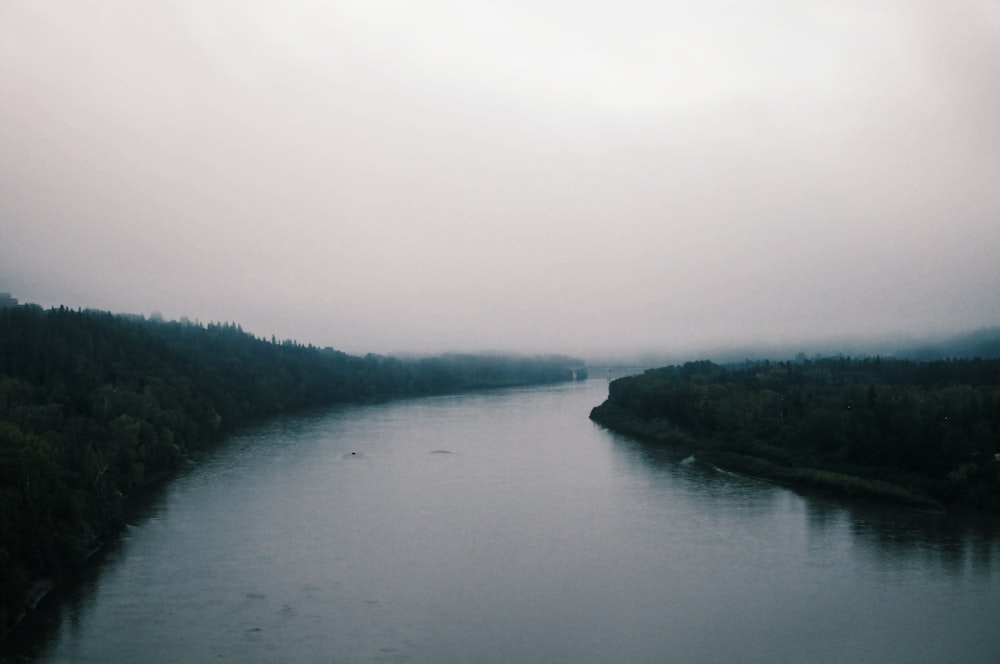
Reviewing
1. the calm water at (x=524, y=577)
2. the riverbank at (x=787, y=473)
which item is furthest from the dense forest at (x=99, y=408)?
the riverbank at (x=787, y=473)

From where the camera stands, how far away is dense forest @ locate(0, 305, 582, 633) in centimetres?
1338

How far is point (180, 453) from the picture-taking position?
26.4 m

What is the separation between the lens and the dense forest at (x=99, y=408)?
43.9 ft

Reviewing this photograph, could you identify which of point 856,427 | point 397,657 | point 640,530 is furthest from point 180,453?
point 856,427

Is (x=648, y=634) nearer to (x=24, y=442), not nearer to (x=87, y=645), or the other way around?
(x=87, y=645)

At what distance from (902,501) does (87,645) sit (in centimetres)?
1669

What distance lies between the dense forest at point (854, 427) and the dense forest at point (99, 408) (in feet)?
55.6

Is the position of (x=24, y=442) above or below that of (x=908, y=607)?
above

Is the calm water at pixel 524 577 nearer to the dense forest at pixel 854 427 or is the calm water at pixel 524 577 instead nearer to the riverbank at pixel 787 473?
the riverbank at pixel 787 473

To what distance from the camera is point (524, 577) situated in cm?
1399

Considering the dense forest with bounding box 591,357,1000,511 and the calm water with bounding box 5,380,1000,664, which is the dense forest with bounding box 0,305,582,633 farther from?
the dense forest with bounding box 591,357,1000,511

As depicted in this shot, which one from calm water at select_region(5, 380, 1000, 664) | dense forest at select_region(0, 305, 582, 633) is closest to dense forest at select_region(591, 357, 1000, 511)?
calm water at select_region(5, 380, 1000, 664)

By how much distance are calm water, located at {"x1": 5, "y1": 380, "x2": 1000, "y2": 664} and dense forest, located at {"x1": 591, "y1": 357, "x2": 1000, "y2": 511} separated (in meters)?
1.75

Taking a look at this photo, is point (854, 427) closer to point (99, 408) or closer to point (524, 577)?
point (524, 577)
